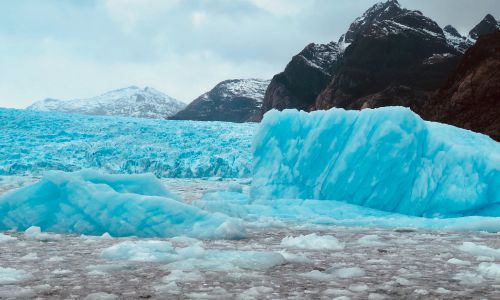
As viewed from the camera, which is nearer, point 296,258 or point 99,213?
point 296,258

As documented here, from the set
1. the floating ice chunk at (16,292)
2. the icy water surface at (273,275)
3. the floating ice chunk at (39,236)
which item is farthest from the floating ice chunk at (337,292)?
the floating ice chunk at (39,236)

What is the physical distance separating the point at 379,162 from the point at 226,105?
93.2 metres

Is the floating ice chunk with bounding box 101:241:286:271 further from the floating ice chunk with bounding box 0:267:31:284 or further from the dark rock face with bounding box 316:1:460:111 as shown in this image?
the dark rock face with bounding box 316:1:460:111

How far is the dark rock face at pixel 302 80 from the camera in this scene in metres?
64.4

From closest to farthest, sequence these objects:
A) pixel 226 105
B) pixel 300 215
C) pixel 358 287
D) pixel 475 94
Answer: pixel 358 287 → pixel 300 215 → pixel 475 94 → pixel 226 105

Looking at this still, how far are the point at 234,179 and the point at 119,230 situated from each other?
1176 cm

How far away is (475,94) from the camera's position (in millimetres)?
32875

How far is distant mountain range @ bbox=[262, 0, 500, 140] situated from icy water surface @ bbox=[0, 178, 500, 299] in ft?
133

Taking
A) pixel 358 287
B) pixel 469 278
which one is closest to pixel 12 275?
pixel 358 287

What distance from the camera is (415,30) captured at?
57594mm

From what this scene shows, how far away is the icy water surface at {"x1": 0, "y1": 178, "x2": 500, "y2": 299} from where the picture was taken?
2.98 m

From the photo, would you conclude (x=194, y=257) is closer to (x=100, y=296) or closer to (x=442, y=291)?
(x=100, y=296)

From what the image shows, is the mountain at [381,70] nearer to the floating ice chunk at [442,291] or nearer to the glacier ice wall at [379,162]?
the glacier ice wall at [379,162]

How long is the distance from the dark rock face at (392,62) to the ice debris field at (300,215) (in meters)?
39.4
